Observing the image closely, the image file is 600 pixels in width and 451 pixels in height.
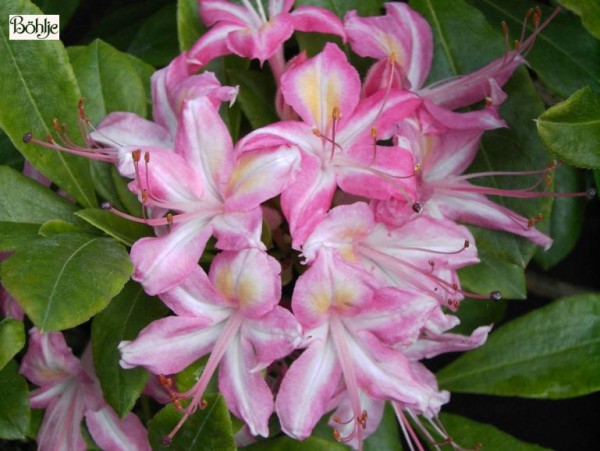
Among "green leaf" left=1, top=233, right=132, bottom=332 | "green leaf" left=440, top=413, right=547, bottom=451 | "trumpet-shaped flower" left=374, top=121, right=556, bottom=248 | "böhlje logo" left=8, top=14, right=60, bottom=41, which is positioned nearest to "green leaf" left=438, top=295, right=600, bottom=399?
"green leaf" left=440, top=413, right=547, bottom=451

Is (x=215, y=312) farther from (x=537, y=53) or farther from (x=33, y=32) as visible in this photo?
(x=537, y=53)

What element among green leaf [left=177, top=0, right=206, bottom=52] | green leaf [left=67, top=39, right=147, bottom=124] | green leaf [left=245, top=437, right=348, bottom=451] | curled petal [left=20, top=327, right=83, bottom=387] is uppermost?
green leaf [left=177, top=0, right=206, bottom=52]

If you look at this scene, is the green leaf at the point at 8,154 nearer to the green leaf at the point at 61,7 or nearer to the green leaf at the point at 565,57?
the green leaf at the point at 61,7

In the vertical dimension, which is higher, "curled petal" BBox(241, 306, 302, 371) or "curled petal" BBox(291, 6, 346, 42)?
"curled petal" BBox(291, 6, 346, 42)

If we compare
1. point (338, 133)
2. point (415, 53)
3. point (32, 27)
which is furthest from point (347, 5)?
point (32, 27)

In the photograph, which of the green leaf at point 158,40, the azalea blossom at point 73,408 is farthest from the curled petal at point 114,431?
the green leaf at point 158,40

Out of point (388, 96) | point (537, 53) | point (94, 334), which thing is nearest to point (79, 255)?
point (94, 334)

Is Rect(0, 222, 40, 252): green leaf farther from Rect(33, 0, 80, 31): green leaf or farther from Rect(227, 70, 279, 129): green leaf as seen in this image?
Rect(33, 0, 80, 31): green leaf

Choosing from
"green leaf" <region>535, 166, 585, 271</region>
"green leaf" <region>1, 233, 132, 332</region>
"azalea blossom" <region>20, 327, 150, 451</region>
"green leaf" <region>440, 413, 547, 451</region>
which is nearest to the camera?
"green leaf" <region>1, 233, 132, 332</region>
